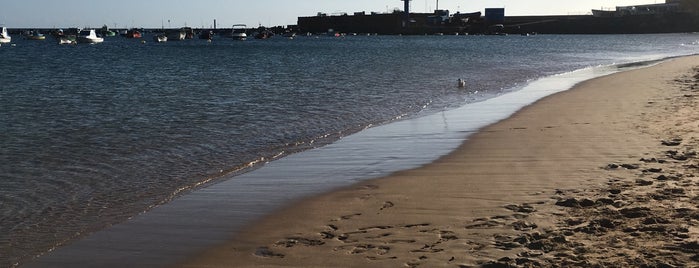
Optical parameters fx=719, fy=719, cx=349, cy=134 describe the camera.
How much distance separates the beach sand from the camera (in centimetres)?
623

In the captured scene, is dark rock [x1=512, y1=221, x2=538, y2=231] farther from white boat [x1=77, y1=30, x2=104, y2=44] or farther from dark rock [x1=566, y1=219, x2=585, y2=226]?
white boat [x1=77, y1=30, x2=104, y2=44]

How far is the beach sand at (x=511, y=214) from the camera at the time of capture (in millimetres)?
6227

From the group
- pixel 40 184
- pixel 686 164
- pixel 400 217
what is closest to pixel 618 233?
pixel 400 217

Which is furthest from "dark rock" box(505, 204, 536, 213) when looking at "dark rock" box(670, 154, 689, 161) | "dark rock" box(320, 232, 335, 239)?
"dark rock" box(670, 154, 689, 161)

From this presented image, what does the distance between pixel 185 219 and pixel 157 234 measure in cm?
70

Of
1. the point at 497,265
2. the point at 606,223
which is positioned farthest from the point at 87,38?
the point at 497,265

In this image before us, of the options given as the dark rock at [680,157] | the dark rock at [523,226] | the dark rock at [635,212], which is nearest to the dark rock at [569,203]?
the dark rock at [635,212]

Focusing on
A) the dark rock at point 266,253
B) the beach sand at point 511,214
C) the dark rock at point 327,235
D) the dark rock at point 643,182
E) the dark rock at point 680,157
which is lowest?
the dark rock at point 266,253

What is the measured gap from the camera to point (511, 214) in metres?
7.57

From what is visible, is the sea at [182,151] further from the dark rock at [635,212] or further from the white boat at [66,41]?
the white boat at [66,41]

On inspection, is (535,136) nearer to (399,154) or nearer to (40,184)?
(399,154)

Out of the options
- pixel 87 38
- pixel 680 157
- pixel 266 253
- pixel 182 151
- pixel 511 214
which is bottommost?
pixel 182 151

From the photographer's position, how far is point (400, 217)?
7.84m

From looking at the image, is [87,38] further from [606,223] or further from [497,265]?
[497,265]
